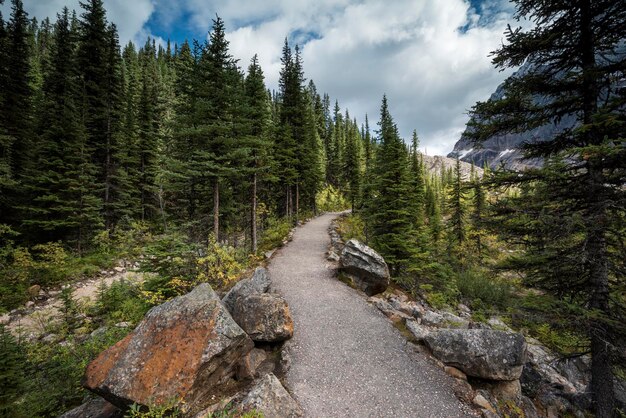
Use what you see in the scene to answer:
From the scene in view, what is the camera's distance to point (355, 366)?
22.2 feet

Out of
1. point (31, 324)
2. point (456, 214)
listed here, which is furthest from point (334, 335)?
point (456, 214)

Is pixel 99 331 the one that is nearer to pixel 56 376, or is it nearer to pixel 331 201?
pixel 56 376

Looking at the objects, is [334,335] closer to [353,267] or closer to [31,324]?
[353,267]

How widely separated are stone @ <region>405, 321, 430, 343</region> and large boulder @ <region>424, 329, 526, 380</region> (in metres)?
0.79

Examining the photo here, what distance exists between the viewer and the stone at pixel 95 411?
4984 mm

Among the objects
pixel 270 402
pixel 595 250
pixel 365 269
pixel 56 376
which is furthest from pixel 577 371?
pixel 56 376

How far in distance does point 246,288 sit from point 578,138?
33.9 ft

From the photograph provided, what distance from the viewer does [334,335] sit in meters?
8.11

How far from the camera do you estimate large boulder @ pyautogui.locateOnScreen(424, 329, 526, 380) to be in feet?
19.9

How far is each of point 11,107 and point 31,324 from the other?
59.8 ft

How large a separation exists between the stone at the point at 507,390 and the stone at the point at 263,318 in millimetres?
5634

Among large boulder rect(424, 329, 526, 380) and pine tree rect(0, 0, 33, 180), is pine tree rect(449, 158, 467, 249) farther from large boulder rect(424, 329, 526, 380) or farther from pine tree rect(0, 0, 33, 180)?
pine tree rect(0, 0, 33, 180)

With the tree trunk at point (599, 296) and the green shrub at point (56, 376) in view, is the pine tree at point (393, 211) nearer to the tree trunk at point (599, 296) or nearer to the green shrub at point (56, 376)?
the tree trunk at point (599, 296)

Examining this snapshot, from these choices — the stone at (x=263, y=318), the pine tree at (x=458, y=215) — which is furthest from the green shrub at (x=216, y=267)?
the pine tree at (x=458, y=215)
